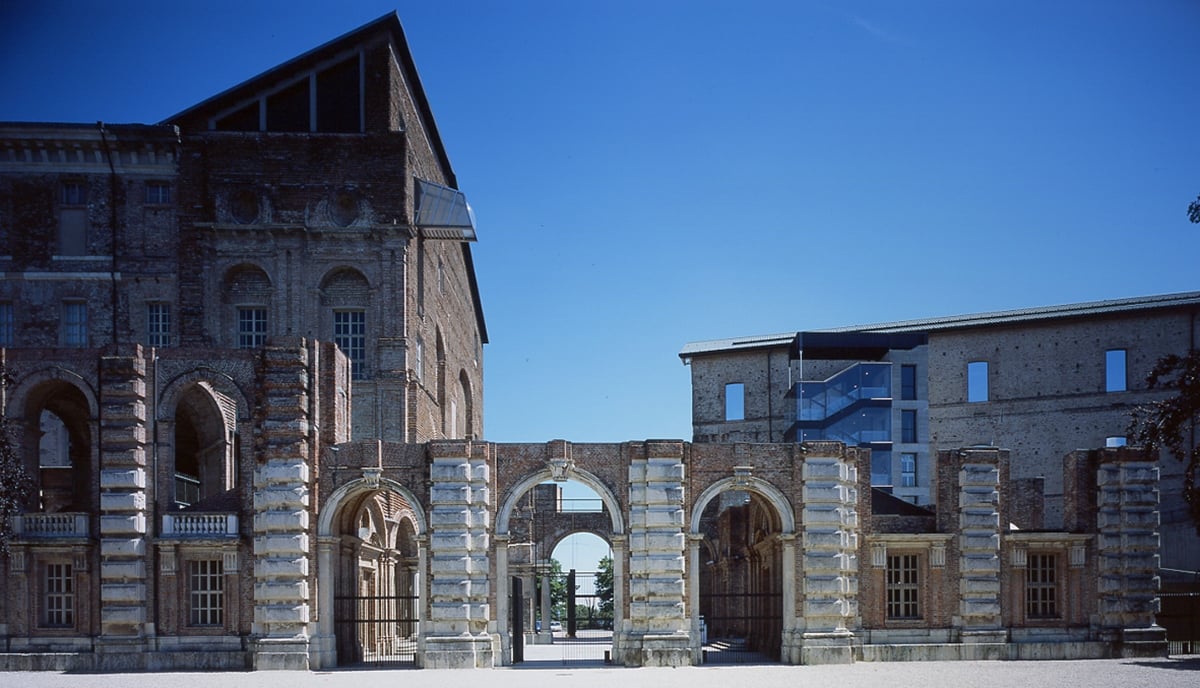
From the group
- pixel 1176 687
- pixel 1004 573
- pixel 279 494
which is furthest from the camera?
pixel 1004 573

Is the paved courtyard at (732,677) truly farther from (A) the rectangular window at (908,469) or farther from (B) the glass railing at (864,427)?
(A) the rectangular window at (908,469)

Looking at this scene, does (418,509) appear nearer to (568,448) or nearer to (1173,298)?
(568,448)

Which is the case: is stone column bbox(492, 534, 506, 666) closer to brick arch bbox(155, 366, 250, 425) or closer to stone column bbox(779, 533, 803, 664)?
stone column bbox(779, 533, 803, 664)

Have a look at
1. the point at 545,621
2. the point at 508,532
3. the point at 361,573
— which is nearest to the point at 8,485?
the point at 361,573

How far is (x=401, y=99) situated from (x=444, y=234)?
17.2 ft

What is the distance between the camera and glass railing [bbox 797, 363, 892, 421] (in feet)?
200

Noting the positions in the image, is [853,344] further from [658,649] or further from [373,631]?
[658,649]

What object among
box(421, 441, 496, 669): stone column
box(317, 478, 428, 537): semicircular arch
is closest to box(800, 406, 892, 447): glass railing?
box(421, 441, 496, 669): stone column

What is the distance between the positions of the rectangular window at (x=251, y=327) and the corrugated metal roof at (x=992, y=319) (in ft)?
88.7

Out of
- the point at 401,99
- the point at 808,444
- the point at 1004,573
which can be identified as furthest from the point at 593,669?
the point at 401,99

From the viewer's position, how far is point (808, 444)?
1393 inches

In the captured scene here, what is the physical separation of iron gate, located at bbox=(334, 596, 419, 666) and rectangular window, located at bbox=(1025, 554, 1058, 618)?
1717cm

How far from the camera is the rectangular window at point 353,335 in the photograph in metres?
46.7

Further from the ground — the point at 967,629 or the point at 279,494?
the point at 279,494
